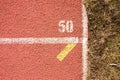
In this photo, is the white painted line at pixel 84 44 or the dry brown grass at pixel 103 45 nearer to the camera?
the dry brown grass at pixel 103 45

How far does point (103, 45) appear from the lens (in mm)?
9195

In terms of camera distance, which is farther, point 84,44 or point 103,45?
point 84,44

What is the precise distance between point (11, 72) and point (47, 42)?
2.53ft

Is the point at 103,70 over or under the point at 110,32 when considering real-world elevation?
under

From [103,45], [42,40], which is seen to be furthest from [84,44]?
[42,40]

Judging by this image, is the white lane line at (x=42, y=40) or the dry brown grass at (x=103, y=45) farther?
the white lane line at (x=42, y=40)

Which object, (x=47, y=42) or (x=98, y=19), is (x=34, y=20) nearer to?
(x=47, y=42)

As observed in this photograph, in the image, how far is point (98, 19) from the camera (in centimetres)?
916

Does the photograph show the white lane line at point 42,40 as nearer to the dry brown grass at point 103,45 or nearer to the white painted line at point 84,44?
the white painted line at point 84,44

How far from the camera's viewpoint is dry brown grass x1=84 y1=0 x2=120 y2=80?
9.15 metres

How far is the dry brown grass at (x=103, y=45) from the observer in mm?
9148

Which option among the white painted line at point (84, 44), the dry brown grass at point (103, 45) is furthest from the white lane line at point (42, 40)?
the dry brown grass at point (103, 45)

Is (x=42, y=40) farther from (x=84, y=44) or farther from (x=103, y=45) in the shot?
(x=103, y=45)

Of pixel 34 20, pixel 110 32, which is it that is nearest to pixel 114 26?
pixel 110 32
